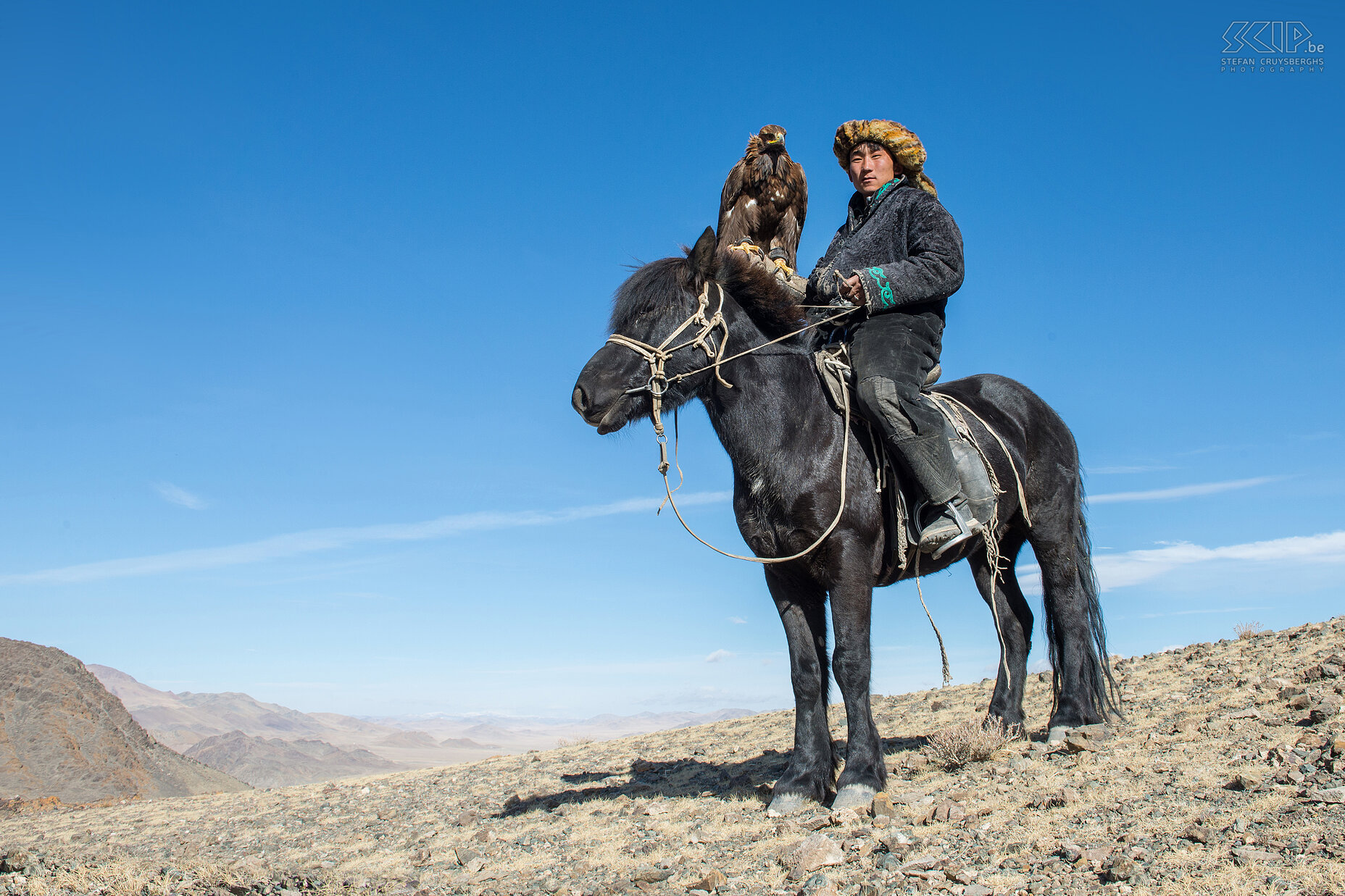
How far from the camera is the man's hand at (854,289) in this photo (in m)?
5.30

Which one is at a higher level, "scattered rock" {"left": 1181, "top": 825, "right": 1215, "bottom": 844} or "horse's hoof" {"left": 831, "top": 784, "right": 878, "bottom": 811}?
"scattered rock" {"left": 1181, "top": 825, "right": 1215, "bottom": 844}

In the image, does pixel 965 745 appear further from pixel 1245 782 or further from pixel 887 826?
pixel 1245 782

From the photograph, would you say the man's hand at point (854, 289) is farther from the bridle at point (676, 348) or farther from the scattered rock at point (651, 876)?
the scattered rock at point (651, 876)

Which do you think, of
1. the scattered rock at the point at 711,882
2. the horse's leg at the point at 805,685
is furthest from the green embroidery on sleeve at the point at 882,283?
the scattered rock at the point at 711,882

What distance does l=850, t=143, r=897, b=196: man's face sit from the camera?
5922 mm

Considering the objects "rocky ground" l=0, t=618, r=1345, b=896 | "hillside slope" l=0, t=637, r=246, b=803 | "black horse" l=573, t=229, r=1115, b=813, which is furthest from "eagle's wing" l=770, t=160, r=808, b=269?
"hillside slope" l=0, t=637, r=246, b=803

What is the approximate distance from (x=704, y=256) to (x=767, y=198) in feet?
10.6

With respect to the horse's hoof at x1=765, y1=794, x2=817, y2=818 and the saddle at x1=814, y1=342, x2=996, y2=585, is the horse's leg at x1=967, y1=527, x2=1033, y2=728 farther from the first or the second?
the horse's hoof at x1=765, y1=794, x2=817, y2=818

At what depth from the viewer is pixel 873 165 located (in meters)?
5.93

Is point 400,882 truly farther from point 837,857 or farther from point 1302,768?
point 1302,768

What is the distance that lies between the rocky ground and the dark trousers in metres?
1.83

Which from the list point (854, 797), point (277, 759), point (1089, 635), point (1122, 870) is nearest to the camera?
point (1122, 870)

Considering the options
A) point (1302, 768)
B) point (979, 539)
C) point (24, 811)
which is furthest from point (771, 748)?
point (24, 811)

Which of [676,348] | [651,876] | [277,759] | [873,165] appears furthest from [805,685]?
[277,759]
